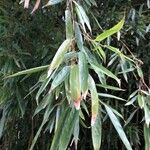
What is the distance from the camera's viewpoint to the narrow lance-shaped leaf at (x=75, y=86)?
925mm

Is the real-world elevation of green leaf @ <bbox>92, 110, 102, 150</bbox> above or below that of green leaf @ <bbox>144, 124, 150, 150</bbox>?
above

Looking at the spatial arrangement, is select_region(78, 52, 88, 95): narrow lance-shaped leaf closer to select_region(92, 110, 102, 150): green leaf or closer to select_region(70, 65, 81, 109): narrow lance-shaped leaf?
select_region(70, 65, 81, 109): narrow lance-shaped leaf

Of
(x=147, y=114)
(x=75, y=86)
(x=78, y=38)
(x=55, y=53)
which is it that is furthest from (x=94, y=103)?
(x=55, y=53)

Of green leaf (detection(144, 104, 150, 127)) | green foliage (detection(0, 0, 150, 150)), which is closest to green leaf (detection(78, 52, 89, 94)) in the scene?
green leaf (detection(144, 104, 150, 127))

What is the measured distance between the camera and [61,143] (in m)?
1.03

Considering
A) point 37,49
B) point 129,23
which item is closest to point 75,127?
point 37,49

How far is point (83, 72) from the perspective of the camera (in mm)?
995

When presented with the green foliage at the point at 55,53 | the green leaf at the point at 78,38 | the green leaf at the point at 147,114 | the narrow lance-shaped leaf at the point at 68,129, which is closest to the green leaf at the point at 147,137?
the green leaf at the point at 147,114

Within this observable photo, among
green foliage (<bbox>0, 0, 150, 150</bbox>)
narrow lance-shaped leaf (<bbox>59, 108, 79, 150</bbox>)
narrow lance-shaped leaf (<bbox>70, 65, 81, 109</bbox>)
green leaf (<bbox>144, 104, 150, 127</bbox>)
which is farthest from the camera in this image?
green foliage (<bbox>0, 0, 150, 150</bbox>)

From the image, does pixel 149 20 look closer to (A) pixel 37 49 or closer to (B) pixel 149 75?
(B) pixel 149 75

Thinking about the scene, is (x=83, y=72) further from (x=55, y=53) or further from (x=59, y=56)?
(x=55, y=53)

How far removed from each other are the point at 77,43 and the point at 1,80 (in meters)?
0.77

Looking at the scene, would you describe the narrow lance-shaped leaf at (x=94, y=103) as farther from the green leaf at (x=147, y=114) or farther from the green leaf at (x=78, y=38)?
the green leaf at (x=147, y=114)

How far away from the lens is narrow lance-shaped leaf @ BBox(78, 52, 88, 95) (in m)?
0.96
